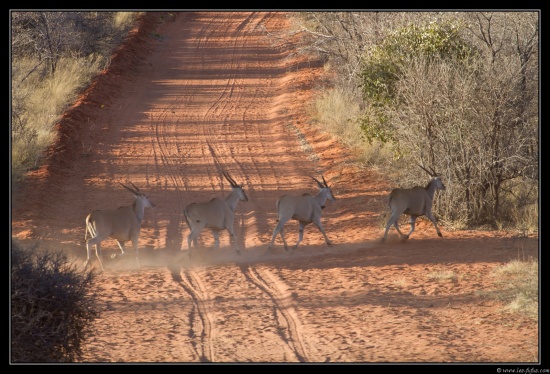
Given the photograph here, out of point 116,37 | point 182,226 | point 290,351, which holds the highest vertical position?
point 116,37

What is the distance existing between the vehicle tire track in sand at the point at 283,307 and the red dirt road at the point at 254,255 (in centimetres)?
3

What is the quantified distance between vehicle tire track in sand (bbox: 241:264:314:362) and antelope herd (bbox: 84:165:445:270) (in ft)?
4.20

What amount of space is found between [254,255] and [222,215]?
1045 mm

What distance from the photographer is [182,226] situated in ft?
52.5

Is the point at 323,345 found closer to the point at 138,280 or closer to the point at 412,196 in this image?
the point at 138,280

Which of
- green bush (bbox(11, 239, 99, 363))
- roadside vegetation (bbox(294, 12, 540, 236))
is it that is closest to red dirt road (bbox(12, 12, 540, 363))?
green bush (bbox(11, 239, 99, 363))

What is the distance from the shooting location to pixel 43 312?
316 inches

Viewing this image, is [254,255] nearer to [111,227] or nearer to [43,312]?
[111,227]

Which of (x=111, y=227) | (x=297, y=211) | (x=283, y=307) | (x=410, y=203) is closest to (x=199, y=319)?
(x=283, y=307)

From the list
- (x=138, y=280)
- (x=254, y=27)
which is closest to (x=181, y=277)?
(x=138, y=280)

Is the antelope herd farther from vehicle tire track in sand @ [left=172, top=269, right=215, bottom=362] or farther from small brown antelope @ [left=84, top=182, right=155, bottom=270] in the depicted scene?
vehicle tire track in sand @ [left=172, top=269, right=215, bottom=362]

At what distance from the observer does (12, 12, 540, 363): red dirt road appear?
9469 mm

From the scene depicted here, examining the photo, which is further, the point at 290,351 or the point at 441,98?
the point at 441,98
